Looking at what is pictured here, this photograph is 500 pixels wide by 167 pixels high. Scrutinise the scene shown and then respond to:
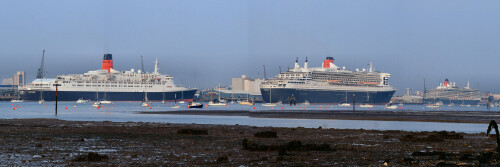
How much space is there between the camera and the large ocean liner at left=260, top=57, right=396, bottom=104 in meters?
169

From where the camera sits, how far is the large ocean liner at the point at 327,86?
169 metres

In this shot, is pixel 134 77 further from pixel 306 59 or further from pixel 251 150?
pixel 251 150

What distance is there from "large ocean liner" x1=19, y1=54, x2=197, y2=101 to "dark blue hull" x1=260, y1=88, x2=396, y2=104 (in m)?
35.0

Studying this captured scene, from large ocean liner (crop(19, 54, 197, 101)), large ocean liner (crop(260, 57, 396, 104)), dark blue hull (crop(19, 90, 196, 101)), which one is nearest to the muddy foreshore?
large ocean liner (crop(260, 57, 396, 104))

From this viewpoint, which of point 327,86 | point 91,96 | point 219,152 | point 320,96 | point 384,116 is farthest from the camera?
point 91,96

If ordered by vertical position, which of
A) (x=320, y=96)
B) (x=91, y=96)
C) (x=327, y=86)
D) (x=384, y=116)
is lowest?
(x=384, y=116)

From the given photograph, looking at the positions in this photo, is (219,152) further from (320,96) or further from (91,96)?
(91,96)

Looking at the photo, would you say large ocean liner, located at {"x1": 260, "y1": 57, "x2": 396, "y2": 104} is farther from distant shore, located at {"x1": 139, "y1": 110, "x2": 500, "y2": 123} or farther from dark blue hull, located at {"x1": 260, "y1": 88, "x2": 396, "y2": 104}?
distant shore, located at {"x1": 139, "y1": 110, "x2": 500, "y2": 123}

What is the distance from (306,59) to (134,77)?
162 feet

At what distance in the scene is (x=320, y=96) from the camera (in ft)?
570

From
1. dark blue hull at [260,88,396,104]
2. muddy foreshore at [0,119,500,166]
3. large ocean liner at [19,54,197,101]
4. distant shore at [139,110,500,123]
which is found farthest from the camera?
large ocean liner at [19,54,197,101]

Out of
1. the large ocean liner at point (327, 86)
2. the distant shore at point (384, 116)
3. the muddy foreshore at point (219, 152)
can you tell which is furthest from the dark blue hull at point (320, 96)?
the muddy foreshore at point (219, 152)

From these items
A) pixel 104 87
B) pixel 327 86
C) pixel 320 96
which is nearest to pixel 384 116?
pixel 320 96

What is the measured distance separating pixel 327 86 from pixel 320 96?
13.2ft
